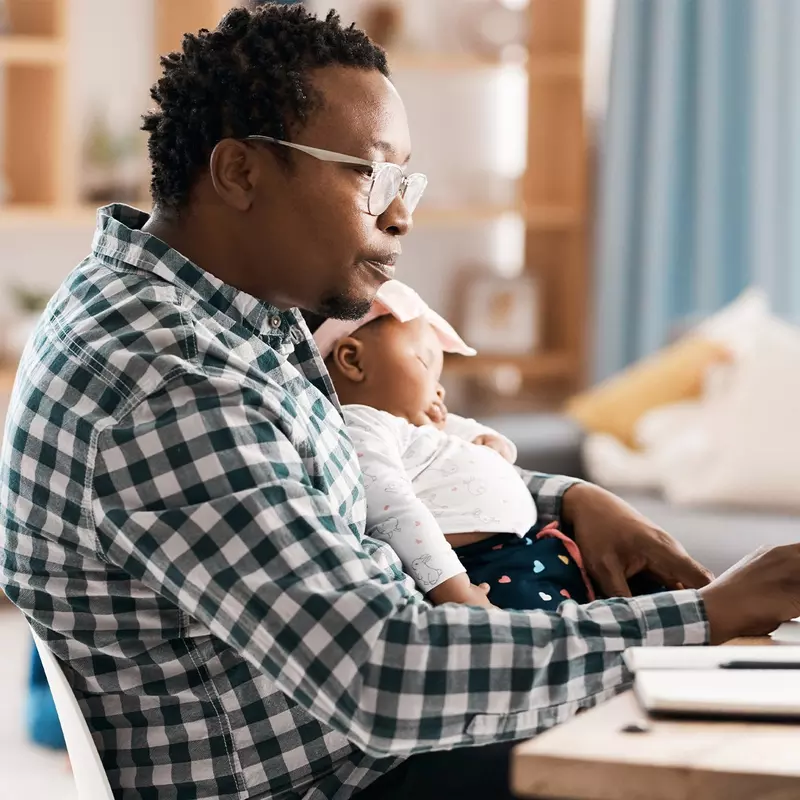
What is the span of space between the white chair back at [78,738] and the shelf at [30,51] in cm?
290

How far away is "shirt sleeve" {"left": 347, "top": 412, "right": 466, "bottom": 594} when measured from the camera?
133 cm

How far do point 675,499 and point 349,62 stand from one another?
1896 millimetres

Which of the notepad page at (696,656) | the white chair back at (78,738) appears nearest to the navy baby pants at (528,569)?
the notepad page at (696,656)

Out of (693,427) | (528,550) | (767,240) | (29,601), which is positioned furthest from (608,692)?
(767,240)

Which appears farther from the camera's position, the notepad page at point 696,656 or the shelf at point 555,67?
the shelf at point 555,67

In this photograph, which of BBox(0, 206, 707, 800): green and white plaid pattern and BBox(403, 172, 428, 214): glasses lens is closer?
BBox(0, 206, 707, 800): green and white plaid pattern

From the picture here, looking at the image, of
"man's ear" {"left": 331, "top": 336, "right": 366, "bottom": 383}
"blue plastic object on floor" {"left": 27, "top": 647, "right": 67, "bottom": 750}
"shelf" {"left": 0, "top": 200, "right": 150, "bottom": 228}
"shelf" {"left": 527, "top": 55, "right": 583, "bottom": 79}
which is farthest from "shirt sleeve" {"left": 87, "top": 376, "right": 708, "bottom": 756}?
"shelf" {"left": 527, "top": 55, "right": 583, "bottom": 79}

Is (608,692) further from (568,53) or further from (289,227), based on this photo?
(568,53)

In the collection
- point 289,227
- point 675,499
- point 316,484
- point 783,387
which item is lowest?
point 675,499

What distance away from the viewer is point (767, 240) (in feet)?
13.0

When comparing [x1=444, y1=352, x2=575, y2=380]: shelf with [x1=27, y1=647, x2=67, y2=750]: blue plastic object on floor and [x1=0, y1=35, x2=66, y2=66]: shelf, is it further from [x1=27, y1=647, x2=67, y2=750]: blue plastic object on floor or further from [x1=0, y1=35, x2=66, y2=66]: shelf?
[x1=27, y1=647, x2=67, y2=750]: blue plastic object on floor

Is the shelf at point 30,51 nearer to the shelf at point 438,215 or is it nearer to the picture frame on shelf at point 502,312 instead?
the shelf at point 438,215

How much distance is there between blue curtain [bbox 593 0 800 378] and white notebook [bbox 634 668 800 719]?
126 inches

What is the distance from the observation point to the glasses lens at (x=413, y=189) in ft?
4.26
